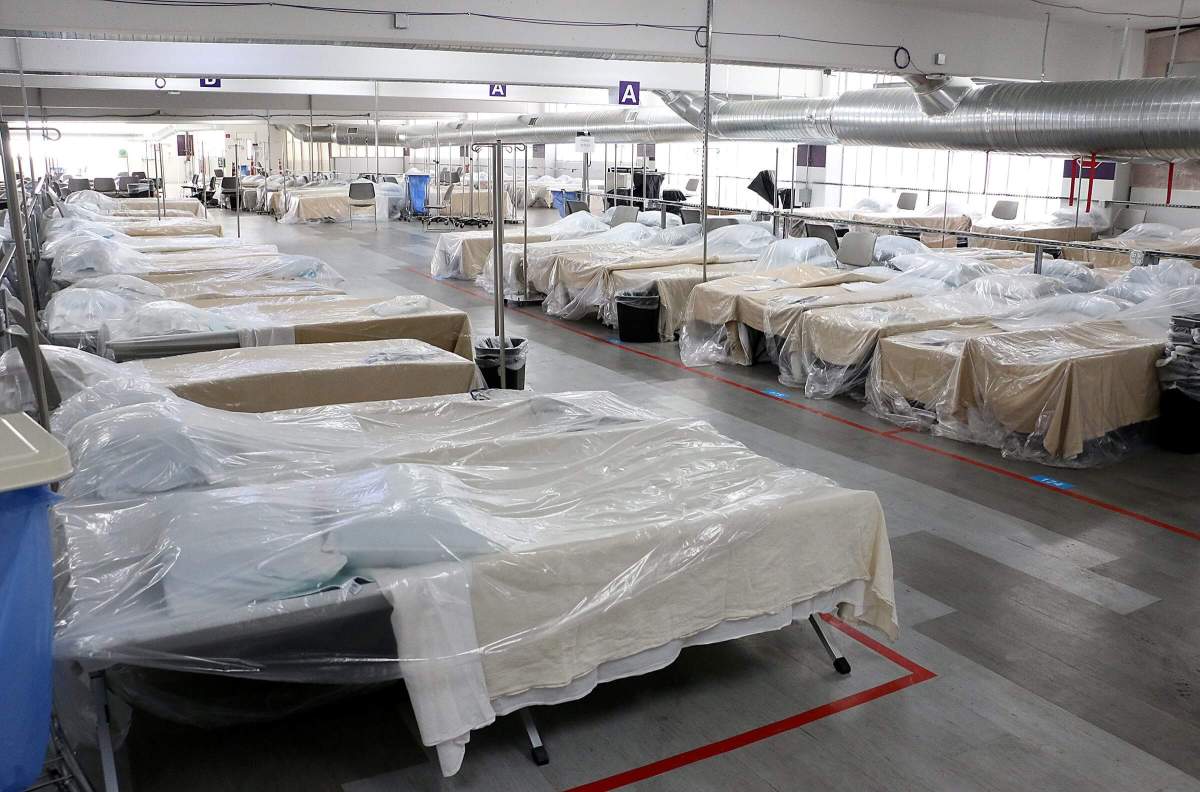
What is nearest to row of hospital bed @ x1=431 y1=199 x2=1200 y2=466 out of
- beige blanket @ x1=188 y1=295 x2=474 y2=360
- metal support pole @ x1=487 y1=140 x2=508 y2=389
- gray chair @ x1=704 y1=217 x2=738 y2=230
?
gray chair @ x1=704 y1=217 x2=738 y2=230

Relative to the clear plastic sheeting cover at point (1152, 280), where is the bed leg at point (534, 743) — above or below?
below

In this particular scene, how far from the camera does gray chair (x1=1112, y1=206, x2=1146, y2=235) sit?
12.8 meters

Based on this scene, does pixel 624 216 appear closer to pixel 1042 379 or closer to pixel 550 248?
pixel 550 248

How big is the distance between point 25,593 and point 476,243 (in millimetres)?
11167

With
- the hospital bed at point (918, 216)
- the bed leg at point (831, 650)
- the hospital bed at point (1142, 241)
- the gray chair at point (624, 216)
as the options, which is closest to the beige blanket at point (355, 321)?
the bed leg at point (831, 650)

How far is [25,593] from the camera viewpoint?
1.86 m

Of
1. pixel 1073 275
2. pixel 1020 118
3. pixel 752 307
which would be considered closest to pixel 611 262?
pixel 752 307

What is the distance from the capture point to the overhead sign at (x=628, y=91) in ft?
37.4

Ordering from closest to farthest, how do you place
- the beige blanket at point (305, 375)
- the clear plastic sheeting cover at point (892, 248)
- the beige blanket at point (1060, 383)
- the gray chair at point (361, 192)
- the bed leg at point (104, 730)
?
the bed leg at point (104, 730) → the beige blanket at point (305, 375) → the beige blanket at point (1060, 383) → the clear plastic sheeting cover at point (892, 248) → the gray chair at point (361, 192)

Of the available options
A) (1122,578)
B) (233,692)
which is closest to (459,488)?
(233,692)

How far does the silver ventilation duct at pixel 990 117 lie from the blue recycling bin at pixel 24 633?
781 cm

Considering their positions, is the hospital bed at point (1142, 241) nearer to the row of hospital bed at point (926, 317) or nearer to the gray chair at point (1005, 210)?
the row of hospital bed at point (926, 317)

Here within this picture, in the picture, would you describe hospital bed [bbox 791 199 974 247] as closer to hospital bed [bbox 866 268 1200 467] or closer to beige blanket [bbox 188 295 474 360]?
hospital bed [bbox 866 268 1200 467]

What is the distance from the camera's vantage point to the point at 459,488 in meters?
3.27
